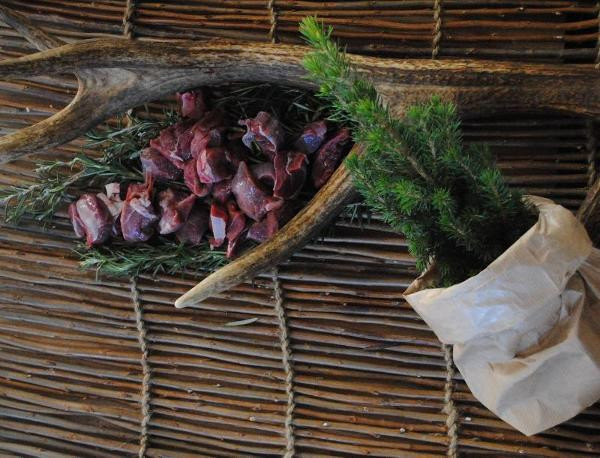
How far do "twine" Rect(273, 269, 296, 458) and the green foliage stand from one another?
0.43m

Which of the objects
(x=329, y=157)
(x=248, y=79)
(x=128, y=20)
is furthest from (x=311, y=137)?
(x=128, y=20)

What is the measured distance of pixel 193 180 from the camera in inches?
60.4

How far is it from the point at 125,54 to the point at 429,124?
652 millimetres

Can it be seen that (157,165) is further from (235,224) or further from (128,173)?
(235,224)

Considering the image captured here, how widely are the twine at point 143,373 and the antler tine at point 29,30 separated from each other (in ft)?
1.87

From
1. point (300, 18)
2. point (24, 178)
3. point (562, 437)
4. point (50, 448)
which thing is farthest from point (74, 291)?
point (562, 437)

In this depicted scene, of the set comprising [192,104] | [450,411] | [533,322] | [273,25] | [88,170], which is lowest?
[450,411]

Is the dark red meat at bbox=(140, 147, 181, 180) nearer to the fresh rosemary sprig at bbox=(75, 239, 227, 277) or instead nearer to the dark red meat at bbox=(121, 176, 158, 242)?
the dark red meat at bbox=(121, 176, 158, 242)

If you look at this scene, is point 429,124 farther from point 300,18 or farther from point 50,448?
point 50,448

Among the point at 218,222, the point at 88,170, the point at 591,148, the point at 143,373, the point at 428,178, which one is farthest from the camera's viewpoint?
the point at 143,373

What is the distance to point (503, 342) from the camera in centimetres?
122

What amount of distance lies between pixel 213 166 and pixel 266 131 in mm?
135

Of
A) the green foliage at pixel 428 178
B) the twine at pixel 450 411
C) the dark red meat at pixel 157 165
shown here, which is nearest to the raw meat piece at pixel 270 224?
the dark red meat at pixel 157 165

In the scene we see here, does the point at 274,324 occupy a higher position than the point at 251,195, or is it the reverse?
the point at 251,195
